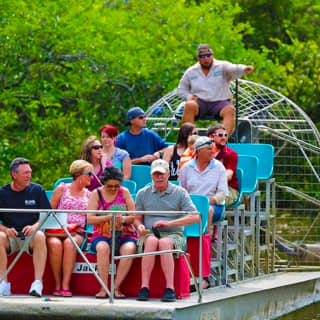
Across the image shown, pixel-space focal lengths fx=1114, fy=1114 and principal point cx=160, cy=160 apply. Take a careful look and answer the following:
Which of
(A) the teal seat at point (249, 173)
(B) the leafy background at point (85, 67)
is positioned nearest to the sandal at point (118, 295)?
(A) the teal seat at point (249, 173)

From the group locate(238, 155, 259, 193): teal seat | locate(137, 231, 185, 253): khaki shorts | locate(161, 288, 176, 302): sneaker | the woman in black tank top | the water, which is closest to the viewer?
locate(161, 288, 176, 302): sneaker

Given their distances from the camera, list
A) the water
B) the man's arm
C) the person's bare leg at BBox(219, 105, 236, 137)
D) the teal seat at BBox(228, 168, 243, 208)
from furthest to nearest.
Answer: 1. the man's arm
2. the person's bare leg at BBox(219, 105, 236, 137)
3. the water
4. the teal seat at BBox(228, 168, 243, 208)

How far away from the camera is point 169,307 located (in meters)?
9.84

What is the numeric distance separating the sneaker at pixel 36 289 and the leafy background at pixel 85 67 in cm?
807

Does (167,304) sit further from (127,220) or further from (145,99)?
(145,99)

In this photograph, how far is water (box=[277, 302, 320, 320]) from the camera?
14414 millimetres

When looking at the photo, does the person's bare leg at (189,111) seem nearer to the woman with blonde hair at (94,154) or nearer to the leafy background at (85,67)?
the woman with blonde hair at (94,154)

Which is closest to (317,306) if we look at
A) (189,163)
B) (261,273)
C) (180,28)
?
(261,273)

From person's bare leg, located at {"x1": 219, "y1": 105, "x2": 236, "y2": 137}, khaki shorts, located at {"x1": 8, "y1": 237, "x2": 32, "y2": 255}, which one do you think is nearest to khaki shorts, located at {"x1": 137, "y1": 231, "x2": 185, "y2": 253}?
khaki shorts, located at {"x1": 8, "y1": 237, "x2": 32, "y2": 255}

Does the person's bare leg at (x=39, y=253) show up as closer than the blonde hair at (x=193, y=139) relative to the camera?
Yes

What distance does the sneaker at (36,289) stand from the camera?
10.6 meters

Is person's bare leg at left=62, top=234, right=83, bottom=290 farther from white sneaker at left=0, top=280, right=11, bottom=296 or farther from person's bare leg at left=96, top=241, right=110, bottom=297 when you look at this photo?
white sneaker at left=0, top=280, right=11, bottom=296

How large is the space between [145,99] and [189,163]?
9915mm

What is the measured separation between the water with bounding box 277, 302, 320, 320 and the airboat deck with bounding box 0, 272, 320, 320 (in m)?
0.61
